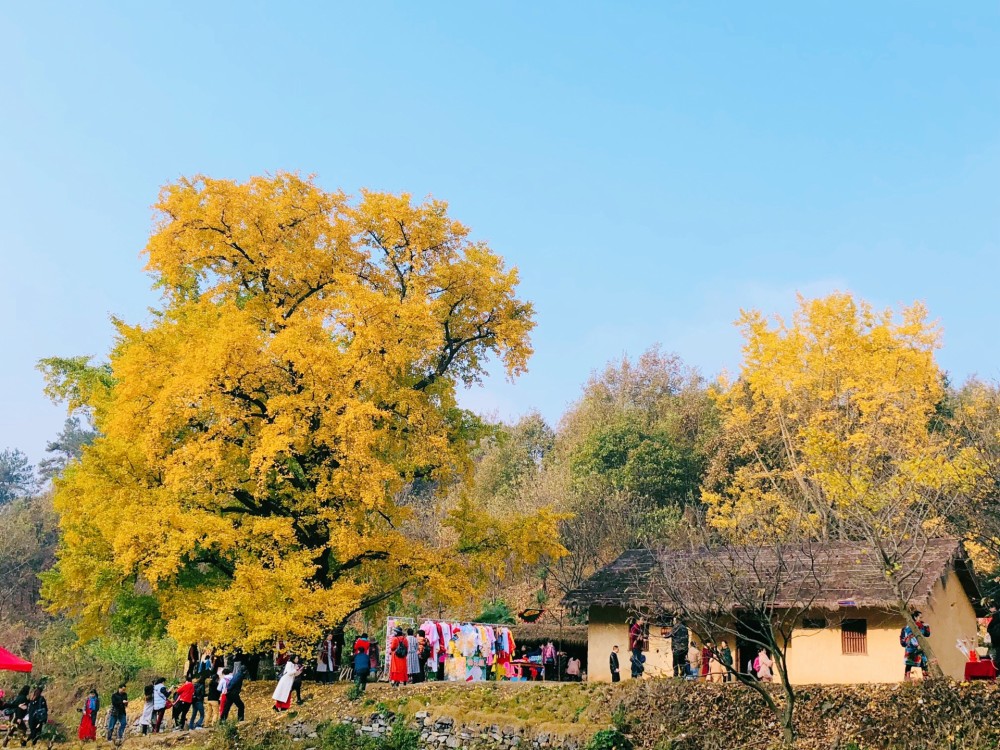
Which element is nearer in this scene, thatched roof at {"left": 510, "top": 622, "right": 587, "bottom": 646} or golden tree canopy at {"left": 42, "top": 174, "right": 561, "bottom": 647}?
golden tree canopy at {"left": 42, "top": 174, "right": 561, "bottom": 647}

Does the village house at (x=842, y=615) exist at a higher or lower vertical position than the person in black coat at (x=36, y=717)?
higher

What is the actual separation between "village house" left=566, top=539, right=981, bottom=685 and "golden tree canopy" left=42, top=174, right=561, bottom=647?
3.18 meters

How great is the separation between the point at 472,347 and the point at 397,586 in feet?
24.1

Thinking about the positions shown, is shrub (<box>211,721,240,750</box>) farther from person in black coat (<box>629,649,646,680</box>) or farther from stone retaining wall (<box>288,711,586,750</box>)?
person in black coat (<box>629,649,646,680</box>)

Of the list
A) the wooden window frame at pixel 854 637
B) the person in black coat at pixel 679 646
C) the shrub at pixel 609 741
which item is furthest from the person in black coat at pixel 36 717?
the wooden window frame at pixel 854 637

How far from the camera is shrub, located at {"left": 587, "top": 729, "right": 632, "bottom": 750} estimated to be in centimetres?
1797

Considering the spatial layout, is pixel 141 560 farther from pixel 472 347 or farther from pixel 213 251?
pixel 472 347

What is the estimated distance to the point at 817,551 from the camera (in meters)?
25.6

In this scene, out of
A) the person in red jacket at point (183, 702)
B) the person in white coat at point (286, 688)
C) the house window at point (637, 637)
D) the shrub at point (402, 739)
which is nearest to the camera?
the shrub at point (402, 739)

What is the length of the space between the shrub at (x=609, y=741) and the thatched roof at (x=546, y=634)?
13.0 meters

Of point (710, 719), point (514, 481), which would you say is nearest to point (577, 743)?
point (710, 719)

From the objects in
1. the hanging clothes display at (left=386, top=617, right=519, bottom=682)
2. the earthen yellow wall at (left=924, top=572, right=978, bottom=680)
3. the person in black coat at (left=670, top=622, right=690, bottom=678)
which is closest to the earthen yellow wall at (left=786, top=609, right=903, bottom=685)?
the earthen yellow wall at (left=924, top=572, right=978, bottom=680)

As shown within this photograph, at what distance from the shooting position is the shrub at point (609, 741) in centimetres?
1797

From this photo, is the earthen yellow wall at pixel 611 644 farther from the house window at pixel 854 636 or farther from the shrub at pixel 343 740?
the shrub at pixel 343 740
